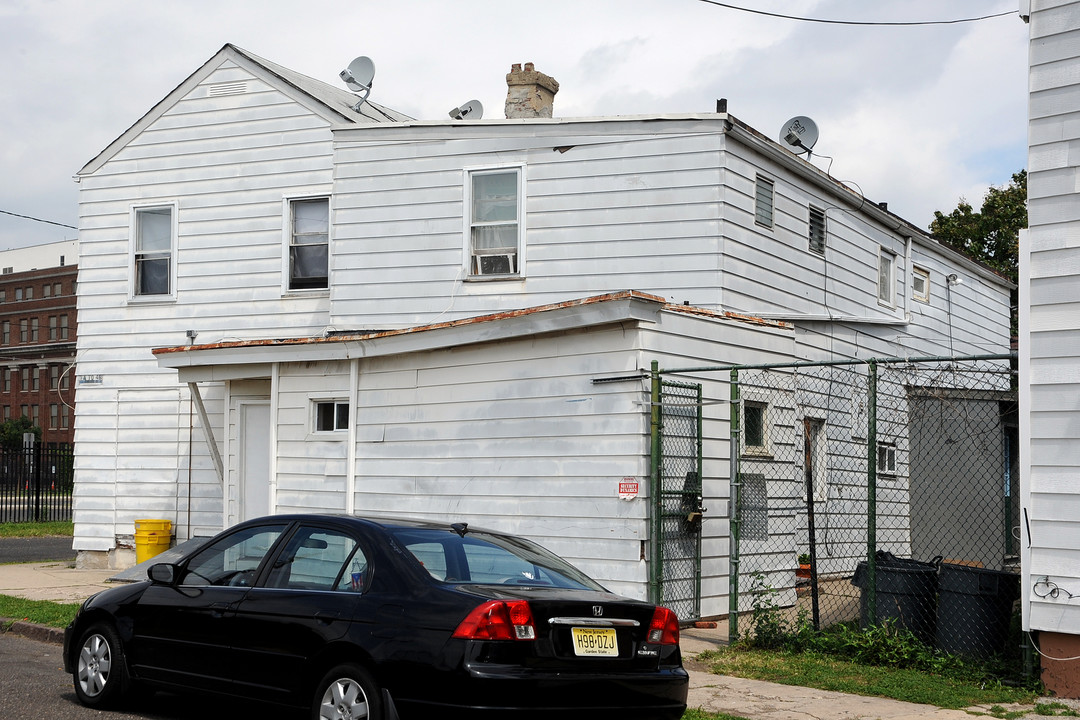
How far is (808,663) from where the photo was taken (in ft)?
30.0

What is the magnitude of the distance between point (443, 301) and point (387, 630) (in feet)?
30.1

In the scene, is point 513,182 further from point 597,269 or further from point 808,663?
point 808,663

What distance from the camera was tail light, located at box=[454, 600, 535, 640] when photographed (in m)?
5.73

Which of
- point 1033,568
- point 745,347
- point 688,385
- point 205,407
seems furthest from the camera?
point 205,407

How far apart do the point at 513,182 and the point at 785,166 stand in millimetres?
3595

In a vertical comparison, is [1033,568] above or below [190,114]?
below

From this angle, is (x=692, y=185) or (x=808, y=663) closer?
(x=808, y=663)

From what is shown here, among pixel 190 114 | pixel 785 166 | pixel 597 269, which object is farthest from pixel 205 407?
pixel 785 166

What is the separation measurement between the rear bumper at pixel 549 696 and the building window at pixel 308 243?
11001 millimetres

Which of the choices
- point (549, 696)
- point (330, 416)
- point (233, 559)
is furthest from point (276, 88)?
point (549, 696)

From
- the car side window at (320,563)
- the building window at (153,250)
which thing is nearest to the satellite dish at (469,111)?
the building window at (153,250)

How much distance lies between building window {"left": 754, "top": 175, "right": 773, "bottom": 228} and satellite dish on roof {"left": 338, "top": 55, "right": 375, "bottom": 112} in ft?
21.4

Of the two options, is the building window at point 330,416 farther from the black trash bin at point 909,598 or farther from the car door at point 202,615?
the black trash bin at point 909,598

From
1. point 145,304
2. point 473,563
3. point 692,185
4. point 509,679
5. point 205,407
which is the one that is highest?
point 692,185
